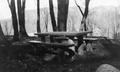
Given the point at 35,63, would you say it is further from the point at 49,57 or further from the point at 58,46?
the point at 58,46

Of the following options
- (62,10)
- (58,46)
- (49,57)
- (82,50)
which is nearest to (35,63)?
(49,57)

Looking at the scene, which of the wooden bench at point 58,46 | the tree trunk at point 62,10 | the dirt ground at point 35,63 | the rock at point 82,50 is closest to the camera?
the dirt ground at point 35,63

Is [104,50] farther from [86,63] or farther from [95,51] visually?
[86,63]

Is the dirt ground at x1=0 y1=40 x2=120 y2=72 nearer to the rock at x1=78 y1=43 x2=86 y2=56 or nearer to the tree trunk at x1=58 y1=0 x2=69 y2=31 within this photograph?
the rock at x1=78 y1=43 x2=86 y2=56

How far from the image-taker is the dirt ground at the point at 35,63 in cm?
606

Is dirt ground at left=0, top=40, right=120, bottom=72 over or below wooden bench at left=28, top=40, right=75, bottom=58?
below

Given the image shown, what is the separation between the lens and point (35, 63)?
21.5 feet

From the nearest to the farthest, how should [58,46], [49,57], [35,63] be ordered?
1. [35,63]
2. [58,46]
3. [49,57]

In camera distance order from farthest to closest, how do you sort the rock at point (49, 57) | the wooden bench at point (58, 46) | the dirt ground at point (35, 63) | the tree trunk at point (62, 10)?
the tree trunk at point (62, 10) < the rock at point (49, 57) < the wooden bench at point (58, 46) < the dirt ground at point (35, 63)

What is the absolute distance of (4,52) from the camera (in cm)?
799

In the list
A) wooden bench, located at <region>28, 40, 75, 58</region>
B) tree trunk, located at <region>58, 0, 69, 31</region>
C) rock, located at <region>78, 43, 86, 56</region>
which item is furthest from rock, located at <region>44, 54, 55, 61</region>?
tree trunk, located at <region>58, 0, 69, 31</region>

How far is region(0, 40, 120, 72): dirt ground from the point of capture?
606cm

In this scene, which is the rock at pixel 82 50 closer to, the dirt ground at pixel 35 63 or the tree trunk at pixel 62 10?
the dirt ground at pixel 35 63

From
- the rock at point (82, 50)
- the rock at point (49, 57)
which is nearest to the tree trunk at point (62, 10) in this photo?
the rock at point (82, 50)
